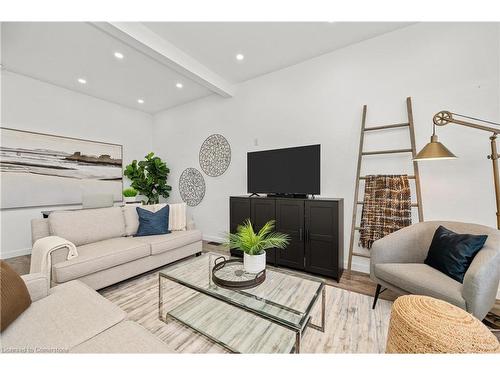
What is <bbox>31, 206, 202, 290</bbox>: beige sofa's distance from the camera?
6.26 feet

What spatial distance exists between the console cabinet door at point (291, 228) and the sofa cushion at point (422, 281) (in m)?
0.94

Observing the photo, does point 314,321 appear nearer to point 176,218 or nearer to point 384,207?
point 384,207

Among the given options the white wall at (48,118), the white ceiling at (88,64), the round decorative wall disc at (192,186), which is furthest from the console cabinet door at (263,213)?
the white wall at (48,118)

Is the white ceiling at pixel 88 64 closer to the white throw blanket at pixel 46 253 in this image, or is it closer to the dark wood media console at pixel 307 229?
the white throw blanket at pixel 46 253

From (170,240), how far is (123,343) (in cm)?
180

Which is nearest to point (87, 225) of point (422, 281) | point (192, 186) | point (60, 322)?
point (60, 322)

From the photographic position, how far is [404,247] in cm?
195

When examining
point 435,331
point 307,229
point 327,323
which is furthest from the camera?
point 307,229

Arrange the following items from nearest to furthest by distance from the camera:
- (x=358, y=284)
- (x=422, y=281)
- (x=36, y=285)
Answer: (x=36, y=285)
(x=422, y=281)
(x=358, y=284)

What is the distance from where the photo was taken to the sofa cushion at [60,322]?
909mm

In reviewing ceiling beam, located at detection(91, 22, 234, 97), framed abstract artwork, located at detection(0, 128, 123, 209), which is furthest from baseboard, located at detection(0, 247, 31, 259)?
ceiling beam, located at detection(91, 22, 234, 97)
